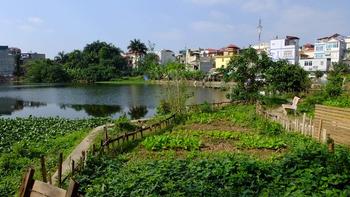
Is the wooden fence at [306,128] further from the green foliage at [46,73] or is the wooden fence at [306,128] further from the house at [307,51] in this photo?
the green foliage at [46,73]

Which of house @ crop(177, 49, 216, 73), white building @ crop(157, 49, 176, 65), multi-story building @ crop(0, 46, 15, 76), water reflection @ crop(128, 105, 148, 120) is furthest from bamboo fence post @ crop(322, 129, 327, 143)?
multi-story building @ crop(0, 46, 15, 76)

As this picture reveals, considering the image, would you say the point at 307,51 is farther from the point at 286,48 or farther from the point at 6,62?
the point at 6,62

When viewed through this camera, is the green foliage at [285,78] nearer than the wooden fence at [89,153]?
No

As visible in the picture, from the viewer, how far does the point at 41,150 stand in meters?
15.6

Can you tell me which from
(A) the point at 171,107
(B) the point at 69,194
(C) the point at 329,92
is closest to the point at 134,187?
(B) the point at 69,194

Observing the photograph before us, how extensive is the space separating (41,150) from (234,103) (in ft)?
53.7

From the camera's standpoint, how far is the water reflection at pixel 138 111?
33438mm

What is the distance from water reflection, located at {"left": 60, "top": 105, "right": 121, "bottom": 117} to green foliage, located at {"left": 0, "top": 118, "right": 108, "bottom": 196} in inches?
331

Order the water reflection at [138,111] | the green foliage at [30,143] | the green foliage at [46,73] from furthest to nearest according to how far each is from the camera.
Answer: the green foliage at [46,73], the water reflection at [138,111], the green foliage at [30,143]

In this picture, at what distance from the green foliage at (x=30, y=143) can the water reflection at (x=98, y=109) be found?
8414mm

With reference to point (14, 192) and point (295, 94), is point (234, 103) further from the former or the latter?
point (14, 192)

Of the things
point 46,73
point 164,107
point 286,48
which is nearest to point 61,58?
point 46,73

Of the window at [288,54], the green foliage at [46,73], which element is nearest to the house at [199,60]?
the window at [288,54]

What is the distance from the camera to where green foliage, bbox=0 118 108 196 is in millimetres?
12133
